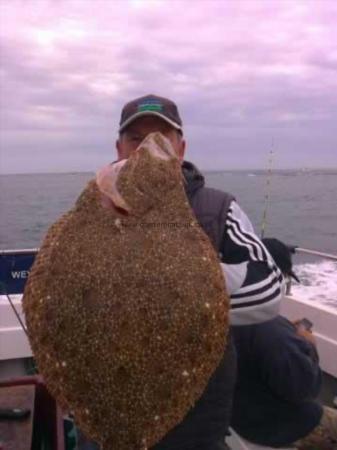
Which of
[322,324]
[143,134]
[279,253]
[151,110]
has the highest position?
[151,110]

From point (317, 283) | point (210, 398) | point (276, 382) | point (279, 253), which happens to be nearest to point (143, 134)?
point (279, 253)

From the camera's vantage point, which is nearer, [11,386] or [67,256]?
[67,256]

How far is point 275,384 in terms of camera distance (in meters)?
2.87

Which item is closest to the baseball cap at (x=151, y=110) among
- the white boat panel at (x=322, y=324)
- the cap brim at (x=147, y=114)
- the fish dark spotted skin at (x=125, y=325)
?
the cap brim at (x=147, y=114)

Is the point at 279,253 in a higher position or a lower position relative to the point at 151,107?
lower

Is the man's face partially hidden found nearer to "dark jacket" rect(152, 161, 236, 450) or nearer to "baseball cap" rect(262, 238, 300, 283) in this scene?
"dark jacket" rect(152, 161, 236, 450)

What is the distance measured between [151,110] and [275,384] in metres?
1.63

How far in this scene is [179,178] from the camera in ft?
7.00

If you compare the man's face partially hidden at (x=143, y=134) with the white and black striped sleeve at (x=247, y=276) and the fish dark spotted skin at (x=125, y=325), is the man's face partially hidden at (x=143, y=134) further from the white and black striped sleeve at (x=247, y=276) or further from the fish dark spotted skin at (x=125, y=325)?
the fish dark spotted skin at (x=125, y=325)

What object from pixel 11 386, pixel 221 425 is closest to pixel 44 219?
pixel 11 386

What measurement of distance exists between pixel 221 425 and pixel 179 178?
1.13 meters

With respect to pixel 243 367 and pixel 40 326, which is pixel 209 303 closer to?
pixel 40 326

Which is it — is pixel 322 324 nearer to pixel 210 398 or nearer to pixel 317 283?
pixel 317 283

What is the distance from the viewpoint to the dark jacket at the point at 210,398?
7.39ft
